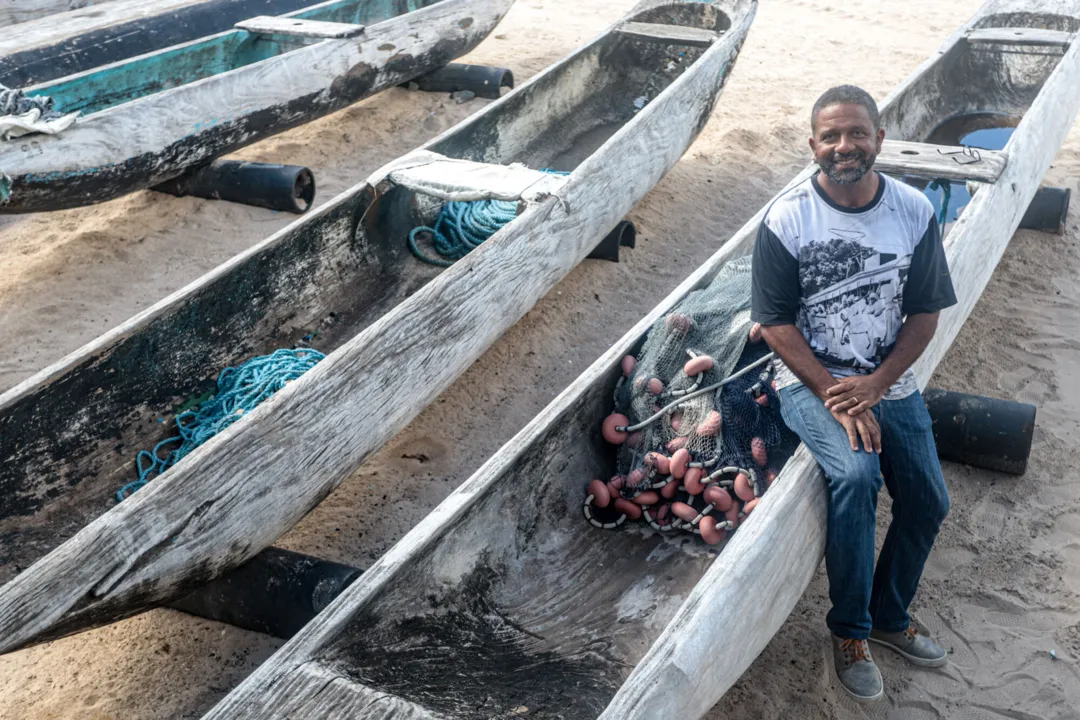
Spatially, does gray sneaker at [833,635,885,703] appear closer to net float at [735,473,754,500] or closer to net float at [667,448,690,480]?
net float at [735,473,754,500]

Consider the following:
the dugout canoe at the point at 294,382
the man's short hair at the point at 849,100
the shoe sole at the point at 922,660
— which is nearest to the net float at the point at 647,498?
the shoe sole at the point at 922,660

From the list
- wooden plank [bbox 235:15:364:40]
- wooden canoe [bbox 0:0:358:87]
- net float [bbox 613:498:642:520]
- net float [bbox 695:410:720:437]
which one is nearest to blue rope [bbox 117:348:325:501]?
net float [bbox 613:498:642:520]

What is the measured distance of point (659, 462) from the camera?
10.9ft

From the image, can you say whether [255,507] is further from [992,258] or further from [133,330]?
[992,258]

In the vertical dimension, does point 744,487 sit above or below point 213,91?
below

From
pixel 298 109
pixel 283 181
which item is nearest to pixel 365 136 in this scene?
pixel 298 109

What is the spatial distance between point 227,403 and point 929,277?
2.59 m

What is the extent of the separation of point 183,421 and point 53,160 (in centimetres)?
190

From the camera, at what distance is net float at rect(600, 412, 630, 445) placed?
3.43 metres

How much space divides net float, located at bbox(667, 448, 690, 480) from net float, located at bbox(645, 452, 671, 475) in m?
0.03

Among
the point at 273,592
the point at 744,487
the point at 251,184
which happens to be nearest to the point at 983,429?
the point at 744,487

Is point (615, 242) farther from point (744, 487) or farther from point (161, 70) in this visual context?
point (161, 70)

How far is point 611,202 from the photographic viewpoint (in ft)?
17.2

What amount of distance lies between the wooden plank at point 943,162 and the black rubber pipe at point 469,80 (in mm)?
3675
